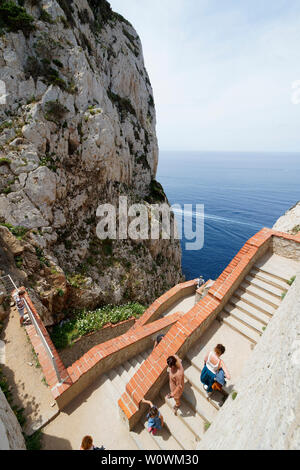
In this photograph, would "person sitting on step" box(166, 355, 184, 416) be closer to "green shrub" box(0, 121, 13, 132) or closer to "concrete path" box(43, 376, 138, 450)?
"concrete path" box(43, 376, 138, 450)

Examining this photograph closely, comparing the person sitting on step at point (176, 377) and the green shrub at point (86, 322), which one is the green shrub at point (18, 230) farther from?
the person sitting on step at point (176, 377)

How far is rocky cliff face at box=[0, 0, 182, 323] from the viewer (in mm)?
12875

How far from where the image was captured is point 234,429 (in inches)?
125

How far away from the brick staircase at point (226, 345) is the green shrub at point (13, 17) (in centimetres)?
2291

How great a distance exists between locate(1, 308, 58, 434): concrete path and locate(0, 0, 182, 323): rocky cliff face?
445 centimetres

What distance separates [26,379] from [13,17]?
22773mm

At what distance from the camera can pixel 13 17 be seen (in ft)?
45.4

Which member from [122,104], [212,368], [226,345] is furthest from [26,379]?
[122,104]

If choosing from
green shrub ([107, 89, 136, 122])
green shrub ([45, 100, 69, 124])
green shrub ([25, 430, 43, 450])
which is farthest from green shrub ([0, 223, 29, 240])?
green shrub ([107, 89, 136, 122])

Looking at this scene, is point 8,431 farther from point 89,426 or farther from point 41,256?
point 41,256

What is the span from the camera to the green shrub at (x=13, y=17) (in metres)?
13.6

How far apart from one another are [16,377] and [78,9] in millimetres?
29770

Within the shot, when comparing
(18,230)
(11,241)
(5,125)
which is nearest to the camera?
(11,241)
